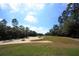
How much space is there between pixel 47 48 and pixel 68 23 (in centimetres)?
37

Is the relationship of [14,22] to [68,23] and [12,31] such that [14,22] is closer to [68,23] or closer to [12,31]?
[12,31]

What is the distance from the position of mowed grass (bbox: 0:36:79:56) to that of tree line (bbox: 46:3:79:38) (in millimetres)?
67

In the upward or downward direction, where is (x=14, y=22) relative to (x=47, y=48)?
upward

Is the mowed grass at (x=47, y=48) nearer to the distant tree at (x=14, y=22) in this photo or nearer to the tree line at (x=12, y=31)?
the tree line at (x=12, y=31)

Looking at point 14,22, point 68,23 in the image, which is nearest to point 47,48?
point 68,23

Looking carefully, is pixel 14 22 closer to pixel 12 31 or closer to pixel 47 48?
pixel 12 31

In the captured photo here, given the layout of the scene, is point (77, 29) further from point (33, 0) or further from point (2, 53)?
point (2, 53)

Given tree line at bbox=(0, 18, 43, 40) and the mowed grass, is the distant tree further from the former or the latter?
the mowed grass

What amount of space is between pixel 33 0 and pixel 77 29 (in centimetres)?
59

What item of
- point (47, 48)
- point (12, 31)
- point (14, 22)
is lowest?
point (47, 48)

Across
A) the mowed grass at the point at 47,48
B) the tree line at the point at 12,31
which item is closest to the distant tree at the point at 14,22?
the tree line at the point at 12,31

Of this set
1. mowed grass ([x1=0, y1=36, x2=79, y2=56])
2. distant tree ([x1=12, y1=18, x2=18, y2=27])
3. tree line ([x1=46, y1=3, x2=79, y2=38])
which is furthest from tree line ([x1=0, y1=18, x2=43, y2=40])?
tree line ([x1=46, y1=3, x2=79, y2=38])

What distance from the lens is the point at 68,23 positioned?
13.3ft

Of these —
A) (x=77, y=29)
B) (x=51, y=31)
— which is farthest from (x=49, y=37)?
(x=77, y=29)
